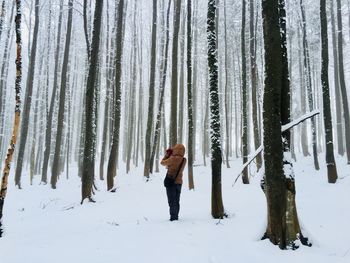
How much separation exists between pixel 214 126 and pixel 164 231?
284 cm

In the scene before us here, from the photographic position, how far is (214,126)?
314 inches

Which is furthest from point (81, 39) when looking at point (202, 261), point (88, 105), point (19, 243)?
point (202, 261)

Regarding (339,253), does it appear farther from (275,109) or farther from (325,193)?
(325,193)

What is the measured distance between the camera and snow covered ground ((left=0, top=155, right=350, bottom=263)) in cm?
460

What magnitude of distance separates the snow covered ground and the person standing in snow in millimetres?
351

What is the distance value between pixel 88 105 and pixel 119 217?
4.52 meters

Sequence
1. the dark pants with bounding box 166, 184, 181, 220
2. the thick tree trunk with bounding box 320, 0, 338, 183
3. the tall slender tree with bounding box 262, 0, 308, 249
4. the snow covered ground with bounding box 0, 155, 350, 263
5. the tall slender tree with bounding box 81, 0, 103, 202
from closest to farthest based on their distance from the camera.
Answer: the snow covered ground with bounding box 0, 155, 350, 263 < the tall slender tree with bounding box 262, 0, 308, 249 < the dark pants with bounding box 166, 184, 181, 220 < the tall slender tree with bounding box 81, 0, 103, 202 < the thick tree trunk with bounding box 320, 0, 338, 183

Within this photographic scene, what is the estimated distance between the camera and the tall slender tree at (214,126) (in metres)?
7.52

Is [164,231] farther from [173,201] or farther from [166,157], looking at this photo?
[166,157]

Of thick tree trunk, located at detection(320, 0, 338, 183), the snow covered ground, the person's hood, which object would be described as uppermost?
thick tree trunk, located at detection(320, 0, 338, 183)

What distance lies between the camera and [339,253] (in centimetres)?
458

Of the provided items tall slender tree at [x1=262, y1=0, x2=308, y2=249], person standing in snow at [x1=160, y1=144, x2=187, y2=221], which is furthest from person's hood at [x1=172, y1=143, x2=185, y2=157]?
tall slender tree at [x1=262, y1=0, x2=308, y2=249]

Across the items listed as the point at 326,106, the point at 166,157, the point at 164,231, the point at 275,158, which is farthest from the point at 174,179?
the point at 326,106

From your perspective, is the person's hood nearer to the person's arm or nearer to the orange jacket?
the orange jacket
